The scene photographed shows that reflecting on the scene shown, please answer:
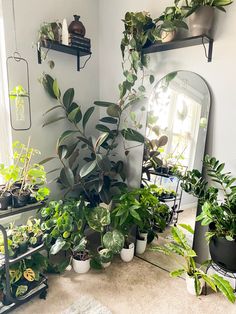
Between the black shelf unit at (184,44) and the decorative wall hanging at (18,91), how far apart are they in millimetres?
985

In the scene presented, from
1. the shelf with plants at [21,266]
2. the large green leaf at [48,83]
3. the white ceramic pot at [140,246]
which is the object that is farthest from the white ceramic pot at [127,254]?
the large green leaf at [48,83]

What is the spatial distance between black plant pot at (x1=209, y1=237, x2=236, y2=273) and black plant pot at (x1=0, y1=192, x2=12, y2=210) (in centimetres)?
136

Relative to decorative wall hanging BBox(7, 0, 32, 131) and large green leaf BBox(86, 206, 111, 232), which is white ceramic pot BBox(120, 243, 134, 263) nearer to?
large green leaf BBox(86, 206, 111, 232)

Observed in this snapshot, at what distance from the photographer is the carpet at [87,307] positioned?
4.91ft

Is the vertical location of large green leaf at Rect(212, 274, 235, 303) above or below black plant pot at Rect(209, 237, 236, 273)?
below

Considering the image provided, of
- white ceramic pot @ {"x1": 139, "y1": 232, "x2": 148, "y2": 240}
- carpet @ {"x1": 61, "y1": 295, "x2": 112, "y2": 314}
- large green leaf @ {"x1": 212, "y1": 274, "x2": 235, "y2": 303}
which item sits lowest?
carpet @ {"x1": 61, "y1": 295, "x2": 112, "y2": 314}

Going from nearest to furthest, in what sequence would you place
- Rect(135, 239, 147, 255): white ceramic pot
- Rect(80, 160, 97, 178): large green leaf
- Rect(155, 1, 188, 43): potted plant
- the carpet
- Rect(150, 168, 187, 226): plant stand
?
the carpet
Rect(155, 1, 188, 43): potted plant
Rect(80, 160, 97, 178): large green leaf
Rect(150, 168, 187, 226): plant stand
Rect(135, 239, 147, 255): white ceramic pot

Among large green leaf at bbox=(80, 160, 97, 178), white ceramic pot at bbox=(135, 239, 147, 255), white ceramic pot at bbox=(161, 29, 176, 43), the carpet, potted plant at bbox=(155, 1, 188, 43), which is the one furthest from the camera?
white ceramic pot at bbox=(135, 239, 147, 255)

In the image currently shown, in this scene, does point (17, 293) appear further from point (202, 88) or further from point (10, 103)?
point (202, 88)

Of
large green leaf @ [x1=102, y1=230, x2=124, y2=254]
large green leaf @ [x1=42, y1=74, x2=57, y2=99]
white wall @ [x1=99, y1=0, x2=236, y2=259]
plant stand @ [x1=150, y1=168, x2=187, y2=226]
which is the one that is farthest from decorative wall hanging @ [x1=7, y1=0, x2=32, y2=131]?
plant stand @ [x1=150, y1=168, x2=187, y2=226]

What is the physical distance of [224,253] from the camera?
1488mm

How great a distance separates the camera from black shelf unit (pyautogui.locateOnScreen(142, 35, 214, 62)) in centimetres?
162

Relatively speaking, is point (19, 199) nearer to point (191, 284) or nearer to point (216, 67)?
point (191, 284)

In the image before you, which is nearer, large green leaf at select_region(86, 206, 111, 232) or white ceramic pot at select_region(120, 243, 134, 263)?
large green leaf at select_region(86, 206, 111, 232)
